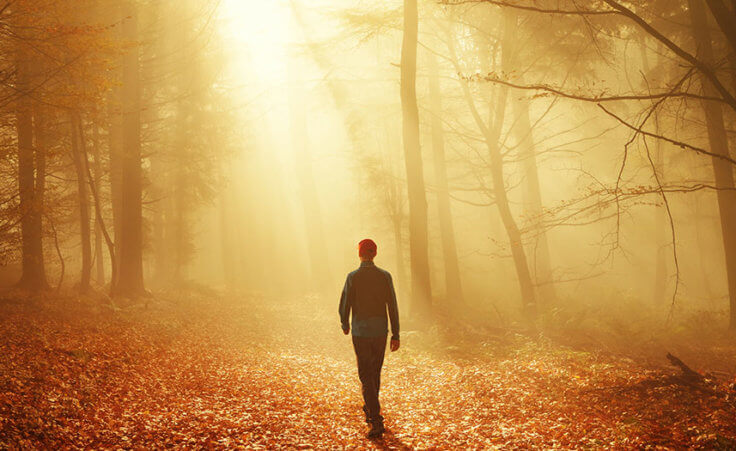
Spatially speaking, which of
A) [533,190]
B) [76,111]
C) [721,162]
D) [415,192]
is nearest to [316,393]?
[415,192]

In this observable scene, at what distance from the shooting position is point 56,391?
236 inches

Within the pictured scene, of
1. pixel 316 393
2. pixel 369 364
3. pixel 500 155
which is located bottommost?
pixel 316 393

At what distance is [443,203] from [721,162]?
25.5 ft

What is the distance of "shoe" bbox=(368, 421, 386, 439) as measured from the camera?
5750mm

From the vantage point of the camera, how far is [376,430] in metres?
5.75

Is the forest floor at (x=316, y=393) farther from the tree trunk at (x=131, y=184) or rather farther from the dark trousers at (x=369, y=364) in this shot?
the tree trunk at (x=131, y=184)

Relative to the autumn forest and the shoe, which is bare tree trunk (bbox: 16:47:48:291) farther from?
the shoe

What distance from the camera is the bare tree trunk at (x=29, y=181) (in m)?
11.1

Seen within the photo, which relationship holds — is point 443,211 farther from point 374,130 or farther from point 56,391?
point 56,391

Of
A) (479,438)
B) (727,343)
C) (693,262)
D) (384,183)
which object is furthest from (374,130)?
(693,262)

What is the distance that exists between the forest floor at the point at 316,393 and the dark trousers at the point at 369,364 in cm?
46

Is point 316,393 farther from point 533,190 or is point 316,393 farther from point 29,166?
point 533,190

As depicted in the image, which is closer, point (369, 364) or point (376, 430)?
point (376, 430)

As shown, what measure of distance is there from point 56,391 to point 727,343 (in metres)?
13.3
